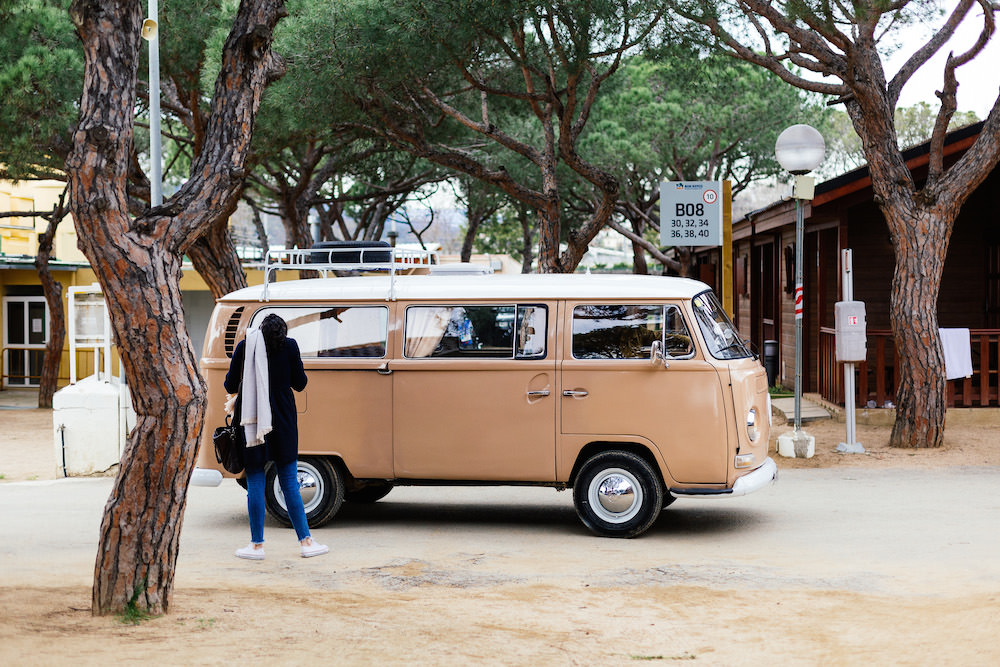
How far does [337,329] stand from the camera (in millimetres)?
9172

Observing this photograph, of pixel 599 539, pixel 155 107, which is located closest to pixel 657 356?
pixel 599 539

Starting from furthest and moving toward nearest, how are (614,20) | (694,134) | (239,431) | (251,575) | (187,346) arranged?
(694,134) → (614,20) → (239,431) → (251,575) → (187,346)

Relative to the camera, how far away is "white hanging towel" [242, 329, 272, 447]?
7.72 m

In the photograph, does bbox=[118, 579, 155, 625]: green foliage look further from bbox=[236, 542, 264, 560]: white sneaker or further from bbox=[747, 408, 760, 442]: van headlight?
bbox=[747, 408, 760, 442]: van headlight

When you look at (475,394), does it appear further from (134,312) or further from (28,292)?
(28,292)

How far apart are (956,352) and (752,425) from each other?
6787 mm

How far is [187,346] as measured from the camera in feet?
20.1

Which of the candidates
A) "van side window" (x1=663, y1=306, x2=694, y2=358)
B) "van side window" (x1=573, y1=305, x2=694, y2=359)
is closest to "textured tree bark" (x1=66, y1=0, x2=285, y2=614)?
"van side window" (x1=573, y1=305, x2=694, y2=359)

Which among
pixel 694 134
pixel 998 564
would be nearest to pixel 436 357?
pixel 998 564

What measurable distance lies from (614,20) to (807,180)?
4.01 metres

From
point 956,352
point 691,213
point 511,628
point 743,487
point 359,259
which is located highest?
point 691,213

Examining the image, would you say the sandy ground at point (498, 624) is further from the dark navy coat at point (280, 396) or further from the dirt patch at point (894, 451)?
the dirt patch at point (894, 451)

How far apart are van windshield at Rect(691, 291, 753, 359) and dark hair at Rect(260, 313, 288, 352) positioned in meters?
3.02

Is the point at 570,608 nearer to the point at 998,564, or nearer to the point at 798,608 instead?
the point at 798,608
